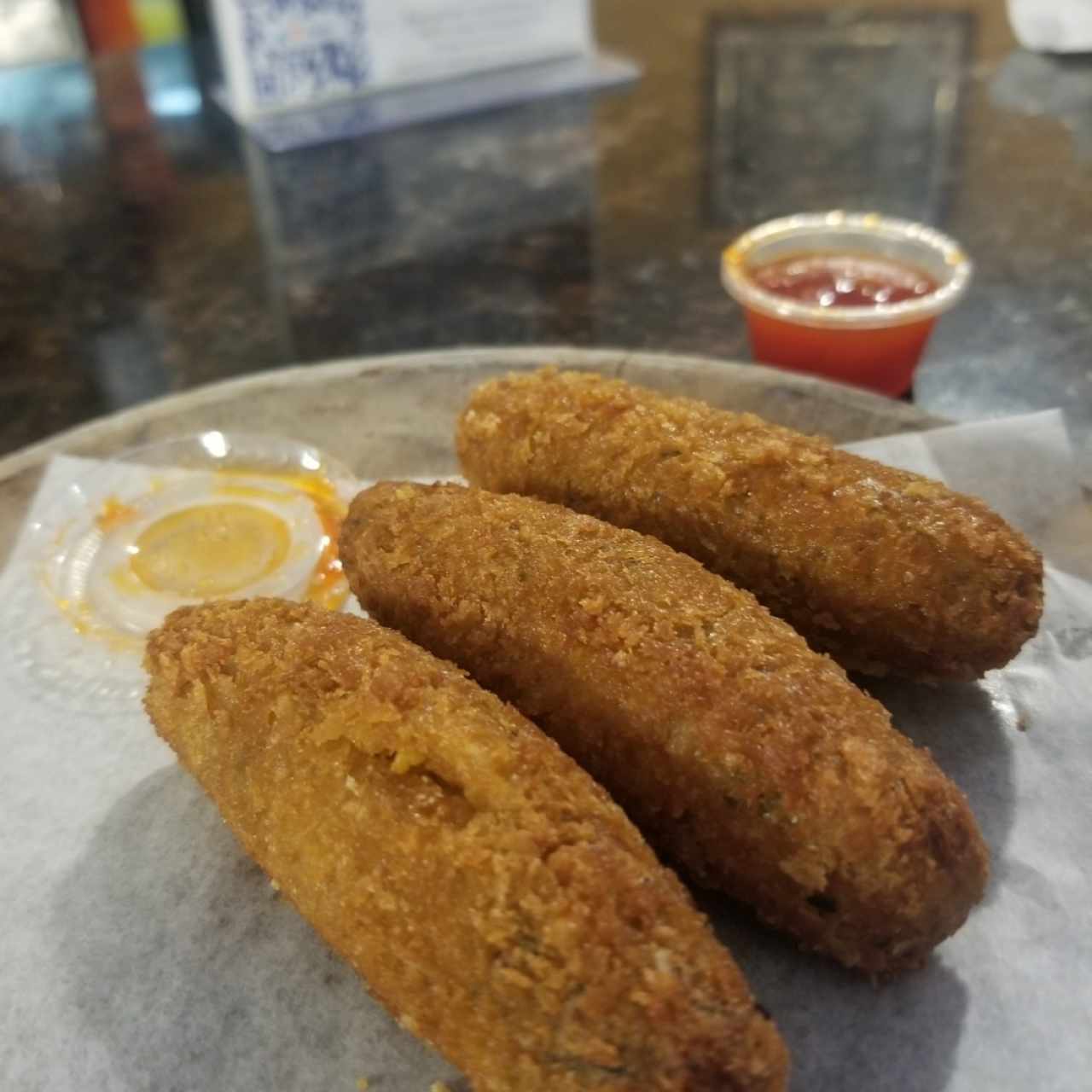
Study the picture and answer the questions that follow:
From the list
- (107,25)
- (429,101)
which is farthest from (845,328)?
(107,25)

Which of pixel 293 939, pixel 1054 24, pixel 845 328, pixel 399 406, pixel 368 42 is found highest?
pixel 368 42

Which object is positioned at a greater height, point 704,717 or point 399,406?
point 704,717

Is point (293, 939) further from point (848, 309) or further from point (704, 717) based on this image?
point (848, 309)

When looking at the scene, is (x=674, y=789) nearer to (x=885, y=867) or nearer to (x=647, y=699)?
(x=647, y=699)

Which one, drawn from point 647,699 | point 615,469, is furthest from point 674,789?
point 615,469

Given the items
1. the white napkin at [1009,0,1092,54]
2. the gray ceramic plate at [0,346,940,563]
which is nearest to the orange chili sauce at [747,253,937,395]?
the gray ceramic plate at [0,346,940,563]

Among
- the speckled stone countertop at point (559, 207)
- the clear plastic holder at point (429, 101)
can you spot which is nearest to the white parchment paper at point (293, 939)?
the speckled stone countertop at point (559, 207)

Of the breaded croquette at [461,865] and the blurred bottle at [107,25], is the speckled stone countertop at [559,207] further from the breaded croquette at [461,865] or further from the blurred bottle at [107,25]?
the breaded croquette at [461,865]
